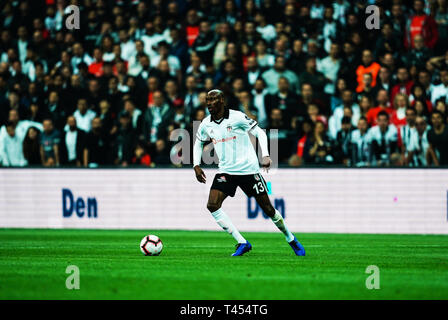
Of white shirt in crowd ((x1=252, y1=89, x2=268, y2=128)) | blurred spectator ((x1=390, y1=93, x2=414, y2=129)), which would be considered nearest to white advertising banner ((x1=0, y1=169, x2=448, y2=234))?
blurred spectator ((x1=390, y1=93, x2=414, y2=129))

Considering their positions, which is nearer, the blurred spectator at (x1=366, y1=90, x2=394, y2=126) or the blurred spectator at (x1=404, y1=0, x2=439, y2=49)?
the blurred spectator at (x1=366, y1=90, x2=394, y2=126)

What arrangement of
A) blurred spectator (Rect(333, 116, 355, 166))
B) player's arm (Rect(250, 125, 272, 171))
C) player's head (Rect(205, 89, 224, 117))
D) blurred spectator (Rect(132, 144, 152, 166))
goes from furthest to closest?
1. blurred spectator (Rect(132, 144, 152, 166))
2. blurred spectator (Rect(333, 116, 355, 166))
3. player's head (Rect(205, 89, 224, 117))
4. player's arm (Rect(250, 125, 272, 171))

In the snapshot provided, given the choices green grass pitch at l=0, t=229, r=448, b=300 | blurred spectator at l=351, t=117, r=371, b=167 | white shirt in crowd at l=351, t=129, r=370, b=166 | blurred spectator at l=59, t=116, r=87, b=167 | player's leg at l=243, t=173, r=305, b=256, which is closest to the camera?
green grass pitch at l=0, t=229, r=448, b=300

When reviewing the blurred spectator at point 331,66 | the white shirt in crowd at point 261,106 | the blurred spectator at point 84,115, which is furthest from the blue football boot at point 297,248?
the blurred spectator at point 84,115

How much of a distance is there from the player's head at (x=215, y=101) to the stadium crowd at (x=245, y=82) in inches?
252

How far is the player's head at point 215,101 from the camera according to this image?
13008 mm

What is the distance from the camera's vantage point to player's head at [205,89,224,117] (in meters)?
13.0

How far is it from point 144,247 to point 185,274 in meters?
2.57

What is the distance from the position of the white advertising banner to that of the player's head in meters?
6.62

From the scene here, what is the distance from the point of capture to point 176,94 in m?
21.1

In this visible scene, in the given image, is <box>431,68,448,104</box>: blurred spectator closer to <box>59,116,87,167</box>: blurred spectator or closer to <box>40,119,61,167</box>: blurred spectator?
<box>59,116,87,167</box>: blurred spectator

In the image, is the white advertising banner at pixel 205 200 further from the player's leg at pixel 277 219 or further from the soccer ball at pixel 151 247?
the soccer ball at pixel 151 247

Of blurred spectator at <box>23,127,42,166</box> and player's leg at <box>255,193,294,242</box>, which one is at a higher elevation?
blurred spectator at <box>23,127,42,166</box>

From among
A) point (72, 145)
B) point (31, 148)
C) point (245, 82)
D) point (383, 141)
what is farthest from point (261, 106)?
point (31, 148)
